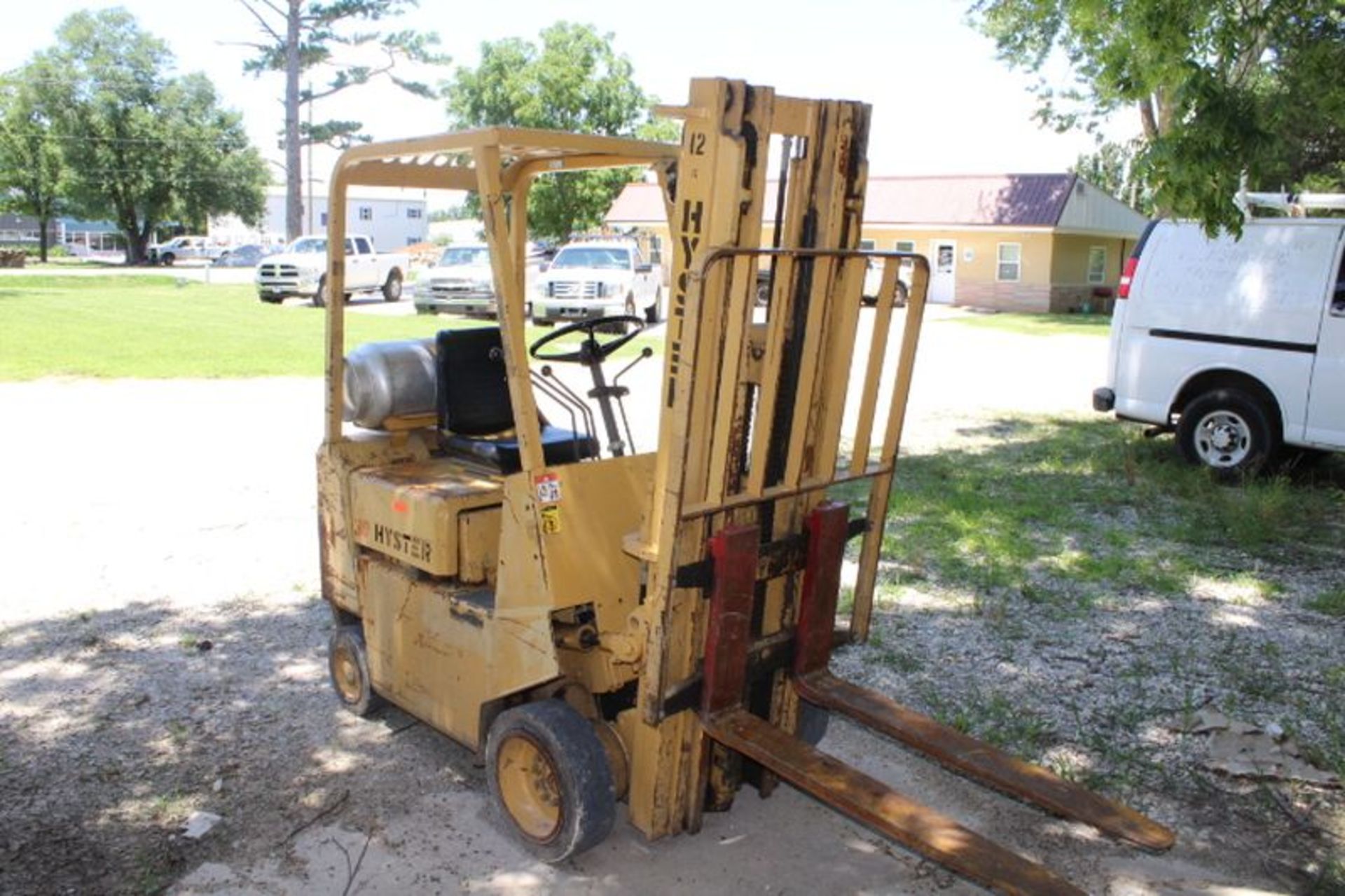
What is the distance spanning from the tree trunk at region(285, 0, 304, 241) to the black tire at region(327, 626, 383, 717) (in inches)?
1462

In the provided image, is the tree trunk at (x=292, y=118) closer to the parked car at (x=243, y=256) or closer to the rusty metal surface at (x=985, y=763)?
the parked car at (x=243, y=256)

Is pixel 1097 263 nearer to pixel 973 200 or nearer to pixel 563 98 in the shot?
pixel 973 200

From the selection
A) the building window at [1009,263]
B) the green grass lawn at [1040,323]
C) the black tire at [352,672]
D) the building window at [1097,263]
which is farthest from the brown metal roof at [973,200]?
the black tire at [352,672]

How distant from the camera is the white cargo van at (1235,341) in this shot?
30.0 feet

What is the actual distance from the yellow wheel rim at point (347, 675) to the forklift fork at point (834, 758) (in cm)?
184

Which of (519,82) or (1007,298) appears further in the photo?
(519,82)

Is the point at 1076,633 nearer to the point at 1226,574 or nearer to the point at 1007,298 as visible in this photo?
the point at 1226,574

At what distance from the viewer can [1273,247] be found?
30.6 ft

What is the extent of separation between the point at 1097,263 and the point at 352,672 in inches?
1503

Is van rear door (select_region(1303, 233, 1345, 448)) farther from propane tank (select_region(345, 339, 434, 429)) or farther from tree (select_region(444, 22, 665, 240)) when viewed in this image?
tree (select_region(444, 22, 665, 240))

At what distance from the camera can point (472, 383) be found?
461cm

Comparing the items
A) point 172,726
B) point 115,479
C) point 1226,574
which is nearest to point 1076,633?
point 1226,574

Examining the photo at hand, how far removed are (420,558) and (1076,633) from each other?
12.3 ft

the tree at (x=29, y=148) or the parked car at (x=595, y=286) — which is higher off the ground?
the tree at (x=29, y=148)
